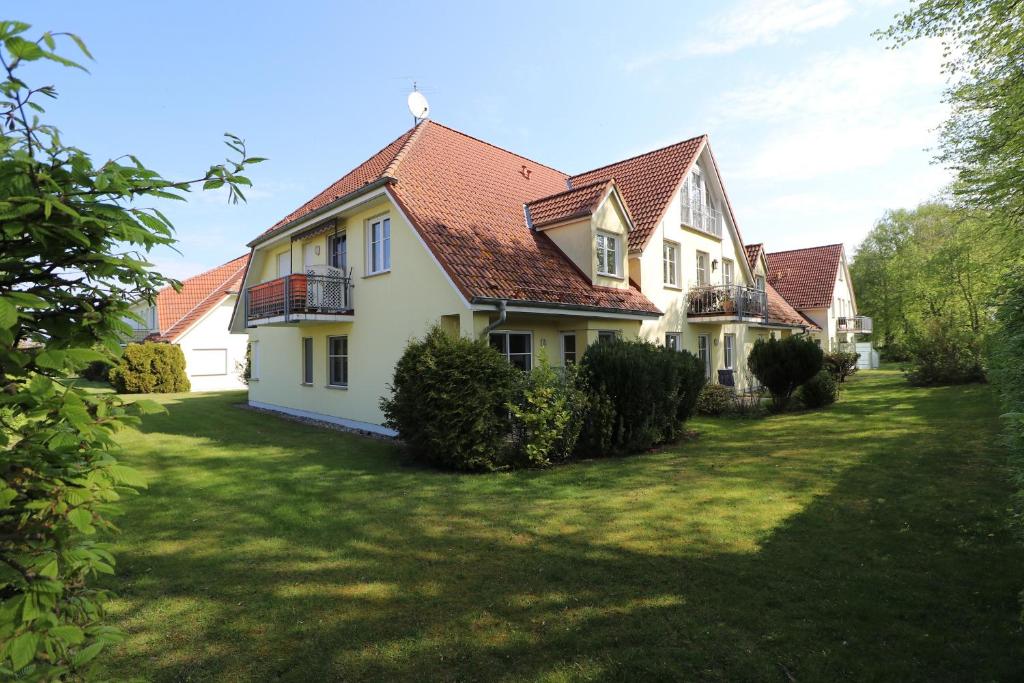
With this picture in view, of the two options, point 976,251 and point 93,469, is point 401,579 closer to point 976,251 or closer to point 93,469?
point 93,469

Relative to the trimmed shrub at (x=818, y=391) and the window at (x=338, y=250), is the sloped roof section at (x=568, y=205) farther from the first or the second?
the trimmed shrub at (x=818, y=391)

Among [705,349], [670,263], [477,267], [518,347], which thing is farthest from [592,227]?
[705,349]

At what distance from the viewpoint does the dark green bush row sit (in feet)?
32.6

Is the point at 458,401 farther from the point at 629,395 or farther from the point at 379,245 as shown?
the point at 379,245

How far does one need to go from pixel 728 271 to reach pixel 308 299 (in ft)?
56.8

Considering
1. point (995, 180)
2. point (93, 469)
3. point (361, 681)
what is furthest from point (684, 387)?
point (93, 469)

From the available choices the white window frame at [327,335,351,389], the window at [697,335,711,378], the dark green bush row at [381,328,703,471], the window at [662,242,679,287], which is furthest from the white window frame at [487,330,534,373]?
the window at [697,335,711,378]

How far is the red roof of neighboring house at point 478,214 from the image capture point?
12.6 m

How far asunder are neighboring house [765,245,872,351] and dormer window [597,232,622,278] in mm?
27225

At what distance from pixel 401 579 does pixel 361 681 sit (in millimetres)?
1611

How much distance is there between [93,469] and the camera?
6.44 feet

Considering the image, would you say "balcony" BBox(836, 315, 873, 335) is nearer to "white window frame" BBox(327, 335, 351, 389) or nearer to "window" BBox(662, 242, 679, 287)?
"window" BBox(662, 242, 679, 287)

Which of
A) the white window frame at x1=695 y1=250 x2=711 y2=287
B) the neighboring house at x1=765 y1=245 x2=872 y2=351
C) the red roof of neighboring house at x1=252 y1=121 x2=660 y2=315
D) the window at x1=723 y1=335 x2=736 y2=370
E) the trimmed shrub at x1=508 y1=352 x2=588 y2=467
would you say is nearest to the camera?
the trimmed shrub at x1=508 y1=352 x2=588 y2=467

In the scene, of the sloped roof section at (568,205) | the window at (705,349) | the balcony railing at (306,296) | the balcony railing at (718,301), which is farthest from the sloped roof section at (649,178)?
the balcony railing at (306,296)
